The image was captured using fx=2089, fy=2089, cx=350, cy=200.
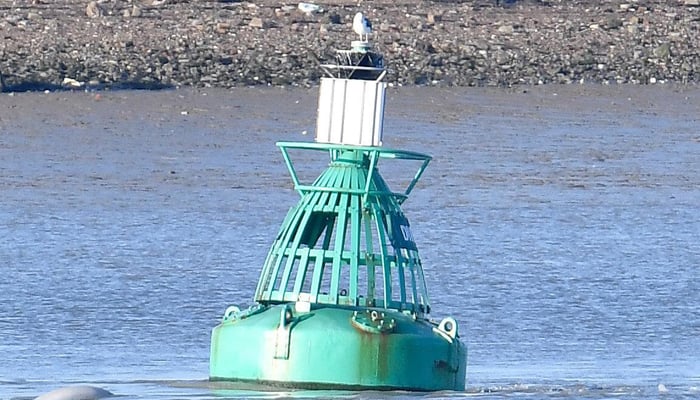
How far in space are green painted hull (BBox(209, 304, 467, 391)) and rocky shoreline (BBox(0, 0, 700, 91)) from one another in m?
12.8

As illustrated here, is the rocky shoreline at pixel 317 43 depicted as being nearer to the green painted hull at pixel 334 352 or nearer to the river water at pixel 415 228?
the river water at pixel 415 228

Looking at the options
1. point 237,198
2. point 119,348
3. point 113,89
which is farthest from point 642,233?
point 113,89

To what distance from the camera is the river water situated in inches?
361

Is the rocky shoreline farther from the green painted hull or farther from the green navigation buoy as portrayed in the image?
the green painted hull

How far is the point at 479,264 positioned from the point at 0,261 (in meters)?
2.80

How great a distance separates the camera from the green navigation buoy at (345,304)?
7332 mm

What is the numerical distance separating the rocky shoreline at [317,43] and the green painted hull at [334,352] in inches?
504

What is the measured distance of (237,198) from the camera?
1459 cm

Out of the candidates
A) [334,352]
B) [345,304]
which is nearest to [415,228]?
[345,304]

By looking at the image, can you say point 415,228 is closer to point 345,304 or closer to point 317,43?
point 345,304

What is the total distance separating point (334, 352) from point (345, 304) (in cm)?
32

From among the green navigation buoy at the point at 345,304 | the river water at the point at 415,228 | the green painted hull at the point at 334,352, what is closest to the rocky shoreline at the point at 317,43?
the river water at the point at 415,228

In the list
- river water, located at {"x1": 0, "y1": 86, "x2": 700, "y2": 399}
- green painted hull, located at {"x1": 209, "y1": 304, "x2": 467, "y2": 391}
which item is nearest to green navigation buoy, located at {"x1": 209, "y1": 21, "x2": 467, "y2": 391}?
green painted hull, located at {"x1": 209, "y1": 304, "x2": 467, "y2": 391}

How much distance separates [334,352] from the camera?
24.0 feet
